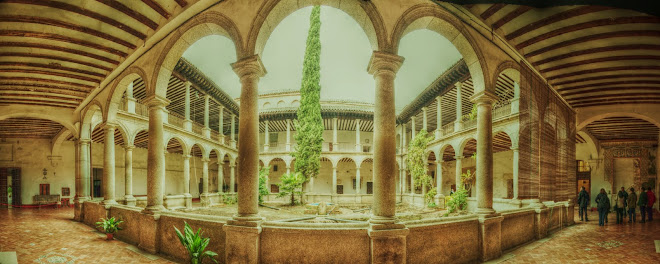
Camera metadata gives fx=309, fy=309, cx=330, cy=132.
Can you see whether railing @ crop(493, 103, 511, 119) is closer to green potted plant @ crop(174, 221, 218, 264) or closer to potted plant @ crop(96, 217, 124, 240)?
green potted plant @ crop(174, 221, 218, 264)

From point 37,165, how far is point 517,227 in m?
23.0

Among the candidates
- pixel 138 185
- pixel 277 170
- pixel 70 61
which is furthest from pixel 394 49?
pixel 277 170

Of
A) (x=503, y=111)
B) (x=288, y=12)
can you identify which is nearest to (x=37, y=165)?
(x=288, y=12)

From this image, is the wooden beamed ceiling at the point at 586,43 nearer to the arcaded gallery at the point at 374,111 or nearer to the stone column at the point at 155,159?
the arcaded gallery at the point at 374,111

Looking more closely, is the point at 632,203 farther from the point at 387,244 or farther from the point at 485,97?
the point at 387,244

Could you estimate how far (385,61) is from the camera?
15.9 ft

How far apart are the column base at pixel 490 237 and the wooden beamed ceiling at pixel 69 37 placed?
6.55 metres

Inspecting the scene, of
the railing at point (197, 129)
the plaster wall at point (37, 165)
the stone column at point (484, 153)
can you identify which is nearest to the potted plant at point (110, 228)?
the stone column at point (484, 153)

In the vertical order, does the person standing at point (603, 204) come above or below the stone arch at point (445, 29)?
below

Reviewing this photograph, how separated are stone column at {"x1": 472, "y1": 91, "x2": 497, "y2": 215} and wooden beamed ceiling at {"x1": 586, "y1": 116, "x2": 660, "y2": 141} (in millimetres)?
8665

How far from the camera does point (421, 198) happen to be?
778 inches

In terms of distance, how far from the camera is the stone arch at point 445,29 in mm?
5180

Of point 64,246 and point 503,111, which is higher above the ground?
point 503,111

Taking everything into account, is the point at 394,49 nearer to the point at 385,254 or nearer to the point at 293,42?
the point at 385,254
